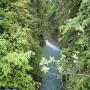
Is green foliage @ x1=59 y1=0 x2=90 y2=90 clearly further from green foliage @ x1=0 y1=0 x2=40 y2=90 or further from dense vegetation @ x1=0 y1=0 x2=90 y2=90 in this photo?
green foliage @ x1=0 y1=0 x2=40 y2=90

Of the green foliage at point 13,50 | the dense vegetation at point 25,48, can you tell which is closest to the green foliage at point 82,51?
the dense vegetation at point 25,48

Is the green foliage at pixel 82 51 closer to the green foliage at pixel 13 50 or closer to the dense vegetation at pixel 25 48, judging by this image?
the dense vegetation at pixel 25 48

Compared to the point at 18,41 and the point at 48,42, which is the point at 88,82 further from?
the point at 48,42

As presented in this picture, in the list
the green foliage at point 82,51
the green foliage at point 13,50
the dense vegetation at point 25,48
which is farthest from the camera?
the green foliage at point 13,50

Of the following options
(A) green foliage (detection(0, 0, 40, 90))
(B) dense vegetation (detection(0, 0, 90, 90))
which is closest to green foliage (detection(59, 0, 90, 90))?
(B) dense vegetation (detection(0, 0, 90, 90))

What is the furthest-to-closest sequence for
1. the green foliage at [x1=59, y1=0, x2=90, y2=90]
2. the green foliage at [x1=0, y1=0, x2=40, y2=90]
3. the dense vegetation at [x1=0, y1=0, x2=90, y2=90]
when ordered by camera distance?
the green foliage at [x1=0, y1=0, x2=40, y2=90]
the dense vegetation at [x1=0, y1=0, x2=90, y2=90]
the green foliage at [x1=59, y1=0, x2=90, y2=90]

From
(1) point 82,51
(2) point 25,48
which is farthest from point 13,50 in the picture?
(1) point 82,51

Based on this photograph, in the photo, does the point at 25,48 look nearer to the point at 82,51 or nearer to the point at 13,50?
the point at 13,50

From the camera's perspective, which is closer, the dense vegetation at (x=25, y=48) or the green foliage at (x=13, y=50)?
the dense vegetation at (x=25, y=48)

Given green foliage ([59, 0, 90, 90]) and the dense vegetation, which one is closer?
green foliage ([59, 0, 90, 90])

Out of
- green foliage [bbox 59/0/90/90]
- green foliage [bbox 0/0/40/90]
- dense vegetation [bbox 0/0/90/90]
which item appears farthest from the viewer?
green foliage [bbox 0/0/40/90]

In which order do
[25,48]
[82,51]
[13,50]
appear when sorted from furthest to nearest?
[25,48] < [13,50] < [82,51]

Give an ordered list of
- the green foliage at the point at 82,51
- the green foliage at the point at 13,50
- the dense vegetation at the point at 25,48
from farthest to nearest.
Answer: the green foliage at the point at 13,50 < the dense vegetation at the point at 25,48 < the green foliage at the point at 82,51

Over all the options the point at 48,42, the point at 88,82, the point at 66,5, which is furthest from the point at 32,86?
the point at 48,42
